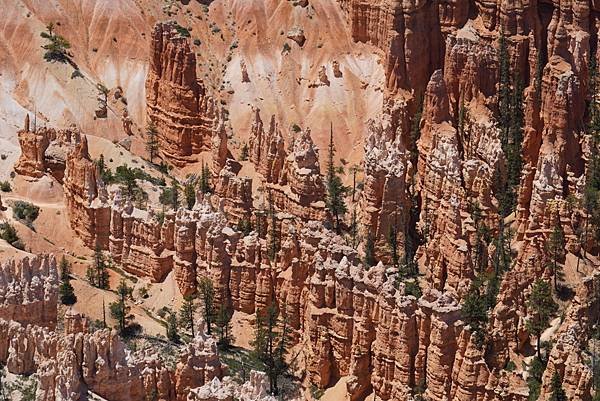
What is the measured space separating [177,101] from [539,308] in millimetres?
40497

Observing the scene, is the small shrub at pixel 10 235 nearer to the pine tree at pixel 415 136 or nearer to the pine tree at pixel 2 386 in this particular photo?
the pine tree at pixel 2 386

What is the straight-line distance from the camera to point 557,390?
90.4 meters

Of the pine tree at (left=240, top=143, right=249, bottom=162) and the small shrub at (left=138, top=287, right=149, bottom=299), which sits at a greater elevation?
the pine tree at (left=240, top=143, right=249, bottom=162)

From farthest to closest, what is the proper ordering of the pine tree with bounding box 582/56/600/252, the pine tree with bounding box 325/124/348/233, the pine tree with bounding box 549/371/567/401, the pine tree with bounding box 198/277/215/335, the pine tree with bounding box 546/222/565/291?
the pine tree with bounding box 325/124/348/233 < the pine tree with bounding box 198/277/215/335 < the pine tree with bounding box 582/56/600/252 < the pine tree with bounding box 546/222/565/291 < the pine tree with bounding box 549/371/567/401

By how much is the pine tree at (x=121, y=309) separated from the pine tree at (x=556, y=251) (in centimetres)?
2386

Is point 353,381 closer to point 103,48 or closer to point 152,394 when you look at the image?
point 152,394

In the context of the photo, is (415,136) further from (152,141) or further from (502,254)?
(152,141)

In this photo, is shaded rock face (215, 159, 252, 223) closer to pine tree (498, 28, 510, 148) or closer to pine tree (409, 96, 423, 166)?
pine tree (409, 96, 423, 166)

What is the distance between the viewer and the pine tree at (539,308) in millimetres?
96375

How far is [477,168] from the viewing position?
366 ft

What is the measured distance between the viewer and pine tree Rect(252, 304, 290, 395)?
10025 cm

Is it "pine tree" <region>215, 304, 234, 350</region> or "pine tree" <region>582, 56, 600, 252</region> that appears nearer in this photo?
"pine tree" <region>215, 304, 234, 350</region>

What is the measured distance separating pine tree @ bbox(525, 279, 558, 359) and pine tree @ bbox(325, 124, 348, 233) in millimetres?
17508

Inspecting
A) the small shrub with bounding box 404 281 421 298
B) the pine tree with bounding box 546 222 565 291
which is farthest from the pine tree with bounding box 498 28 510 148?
the small shrub with bounding box 404 281 421 298
